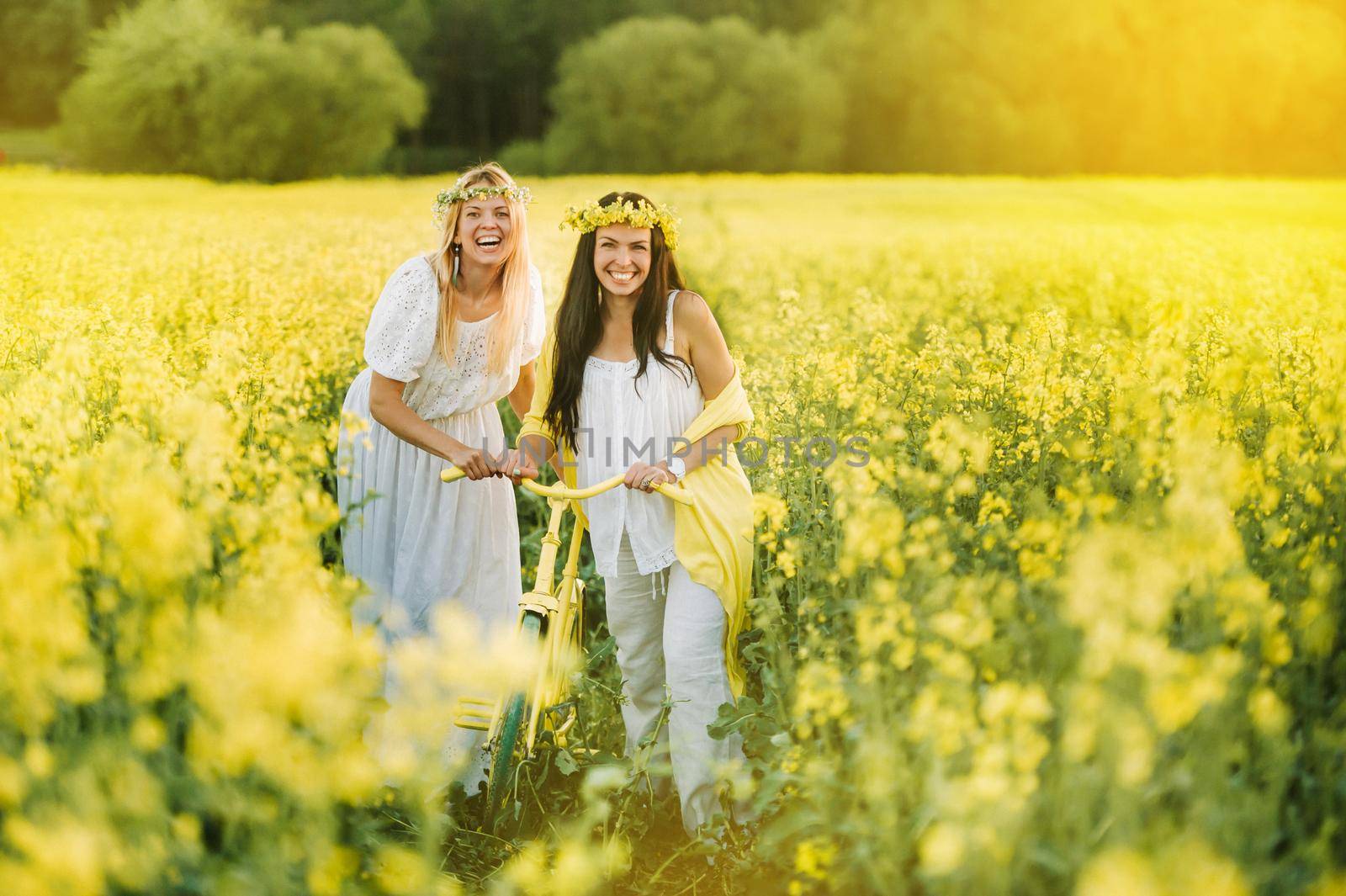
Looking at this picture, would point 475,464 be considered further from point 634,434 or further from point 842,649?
point 842,649

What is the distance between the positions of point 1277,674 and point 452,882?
216 centimetres

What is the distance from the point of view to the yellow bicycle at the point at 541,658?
3582 mm

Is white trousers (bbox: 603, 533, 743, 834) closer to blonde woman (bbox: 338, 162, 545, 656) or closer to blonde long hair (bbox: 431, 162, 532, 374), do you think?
blonde woman (bbox: 338, 162, 545, 656)

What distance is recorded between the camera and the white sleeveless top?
383 centimetres

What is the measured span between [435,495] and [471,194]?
3.59ft

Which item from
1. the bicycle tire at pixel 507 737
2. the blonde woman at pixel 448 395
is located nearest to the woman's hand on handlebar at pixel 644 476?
→ the bicycle tire at pixel 507 737

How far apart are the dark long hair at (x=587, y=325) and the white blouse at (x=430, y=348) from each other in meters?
0.38

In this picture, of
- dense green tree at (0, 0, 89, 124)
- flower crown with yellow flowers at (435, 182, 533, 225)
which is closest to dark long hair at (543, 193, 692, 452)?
flower crown with yellow flowers at (435, 182, 533, 225)

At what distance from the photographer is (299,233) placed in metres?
13.5

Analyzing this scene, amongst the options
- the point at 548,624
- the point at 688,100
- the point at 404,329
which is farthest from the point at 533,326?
the point at 688,100

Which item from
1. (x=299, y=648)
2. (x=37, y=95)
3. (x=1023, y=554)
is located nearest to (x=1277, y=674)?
(x=1023, y=554)

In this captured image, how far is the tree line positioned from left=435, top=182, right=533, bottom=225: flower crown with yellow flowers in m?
25.9

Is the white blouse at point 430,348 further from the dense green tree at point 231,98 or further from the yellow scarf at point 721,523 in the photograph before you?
the dense green tree at point 231,98

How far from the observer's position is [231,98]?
108ft
